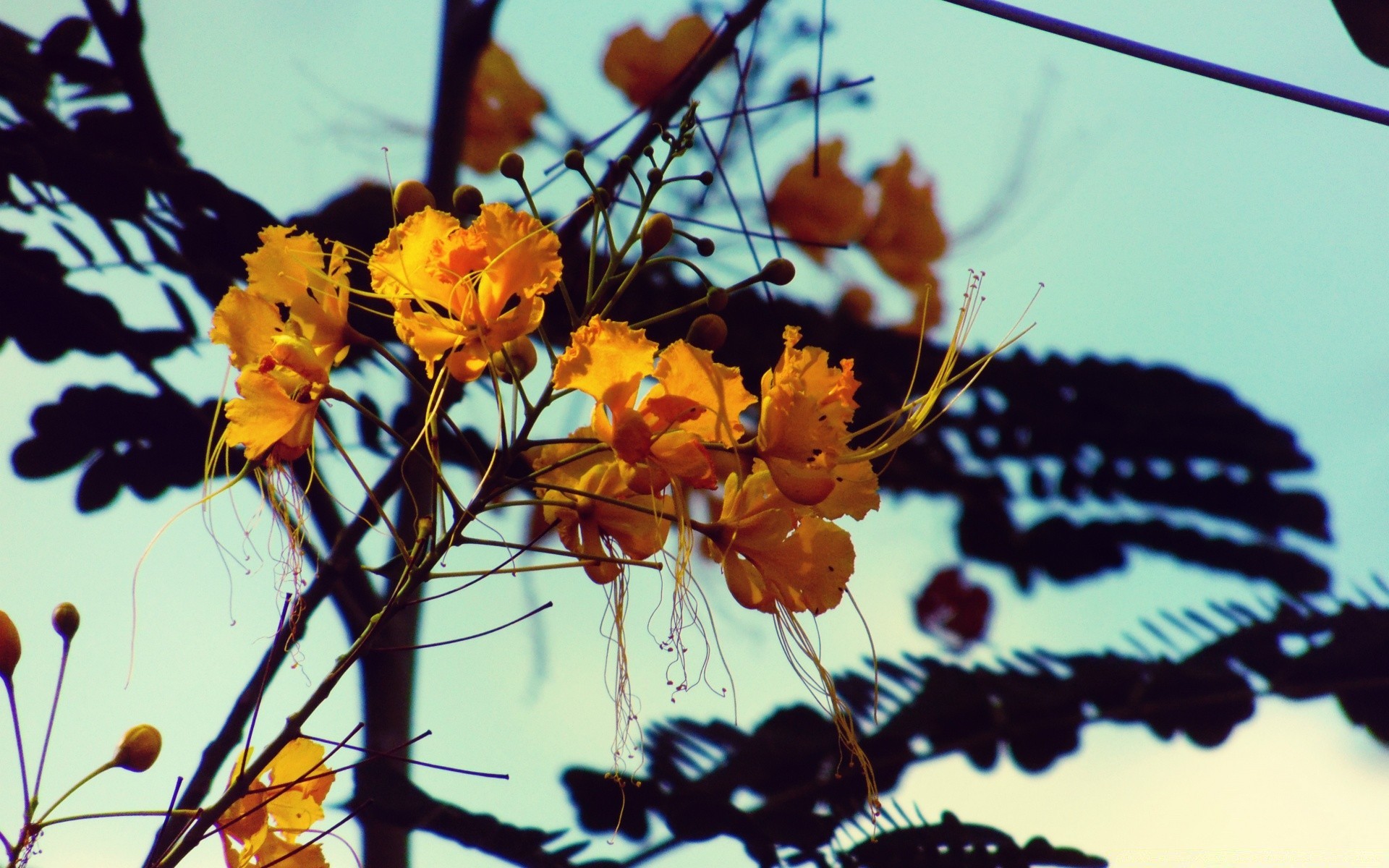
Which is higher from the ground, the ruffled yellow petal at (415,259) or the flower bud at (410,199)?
the flower bud at (410,199)

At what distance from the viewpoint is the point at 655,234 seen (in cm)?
65

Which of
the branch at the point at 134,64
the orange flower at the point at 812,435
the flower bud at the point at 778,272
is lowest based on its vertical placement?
the orange flower at the point at 812,435

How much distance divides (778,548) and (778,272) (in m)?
0.17

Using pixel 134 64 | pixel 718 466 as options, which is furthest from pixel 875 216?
pixel 718 466

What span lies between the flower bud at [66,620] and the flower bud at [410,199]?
0.30 m

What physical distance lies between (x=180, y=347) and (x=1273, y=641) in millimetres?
1305

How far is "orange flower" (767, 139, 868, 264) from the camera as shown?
64.2 inches

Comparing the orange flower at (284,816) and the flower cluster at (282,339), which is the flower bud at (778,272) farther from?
the orange flower at (284,816)

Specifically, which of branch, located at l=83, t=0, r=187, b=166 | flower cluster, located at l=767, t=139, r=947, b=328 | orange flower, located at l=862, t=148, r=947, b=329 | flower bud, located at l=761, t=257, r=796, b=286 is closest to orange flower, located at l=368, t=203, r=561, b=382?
flower bud, located at l=761, t=257, r=796, b=286

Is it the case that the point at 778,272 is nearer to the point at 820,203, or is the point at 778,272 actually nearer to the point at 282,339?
the point at 282,339

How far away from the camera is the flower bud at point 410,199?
2.32ft

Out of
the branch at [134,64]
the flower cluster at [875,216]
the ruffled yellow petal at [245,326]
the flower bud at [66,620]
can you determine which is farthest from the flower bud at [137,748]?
the flower cluster at [875,216]

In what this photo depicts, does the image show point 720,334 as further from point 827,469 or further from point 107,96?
point 107,96

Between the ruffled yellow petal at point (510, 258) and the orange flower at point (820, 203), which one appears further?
the orange flower at point (820, 203)
